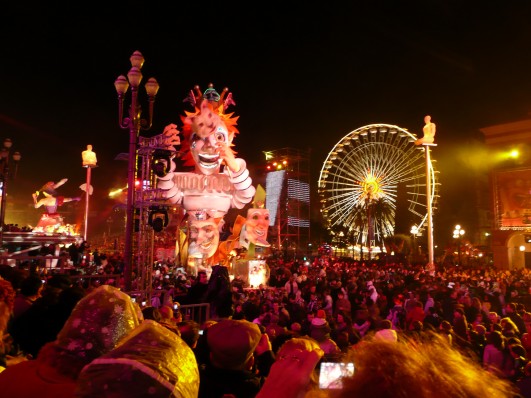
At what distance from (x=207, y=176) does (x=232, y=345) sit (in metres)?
20.5

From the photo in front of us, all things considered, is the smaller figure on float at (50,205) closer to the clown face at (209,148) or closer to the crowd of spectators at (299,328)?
the clown face at (209,148)

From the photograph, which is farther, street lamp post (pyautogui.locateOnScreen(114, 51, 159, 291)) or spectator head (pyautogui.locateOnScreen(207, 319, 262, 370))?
street lamp post (pyautogui.locateOnScreen(114, 51, 159, 291))

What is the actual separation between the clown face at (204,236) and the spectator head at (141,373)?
21110 mm

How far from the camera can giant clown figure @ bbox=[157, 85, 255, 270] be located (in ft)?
73.4

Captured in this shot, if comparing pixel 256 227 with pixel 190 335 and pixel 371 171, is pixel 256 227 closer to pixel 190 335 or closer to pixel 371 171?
pixel 371 171

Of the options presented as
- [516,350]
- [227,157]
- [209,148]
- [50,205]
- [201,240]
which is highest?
[209,148]

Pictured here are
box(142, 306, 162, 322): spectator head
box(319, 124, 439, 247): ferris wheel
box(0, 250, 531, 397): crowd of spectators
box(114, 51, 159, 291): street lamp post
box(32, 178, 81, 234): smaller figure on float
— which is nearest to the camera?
box(0, 250, 531, 397): crowd of spectators

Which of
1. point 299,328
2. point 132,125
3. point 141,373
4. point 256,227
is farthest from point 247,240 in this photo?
point 141,373

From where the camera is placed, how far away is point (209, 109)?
890 inches

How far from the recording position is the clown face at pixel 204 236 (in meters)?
22.2

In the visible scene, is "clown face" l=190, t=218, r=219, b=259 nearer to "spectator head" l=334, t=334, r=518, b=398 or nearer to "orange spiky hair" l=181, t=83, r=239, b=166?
"orange spiky hair" l=181, t=83, r=239, b=166

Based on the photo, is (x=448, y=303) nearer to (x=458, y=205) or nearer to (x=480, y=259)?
(x=480, y=259)

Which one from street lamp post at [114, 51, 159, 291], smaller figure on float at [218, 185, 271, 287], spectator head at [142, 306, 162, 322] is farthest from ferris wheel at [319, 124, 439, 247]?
spectator head at [142, 306, 162, 322]

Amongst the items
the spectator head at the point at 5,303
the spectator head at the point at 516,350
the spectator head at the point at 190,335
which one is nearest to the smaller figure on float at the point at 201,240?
the spectator head at the point at 516,350
